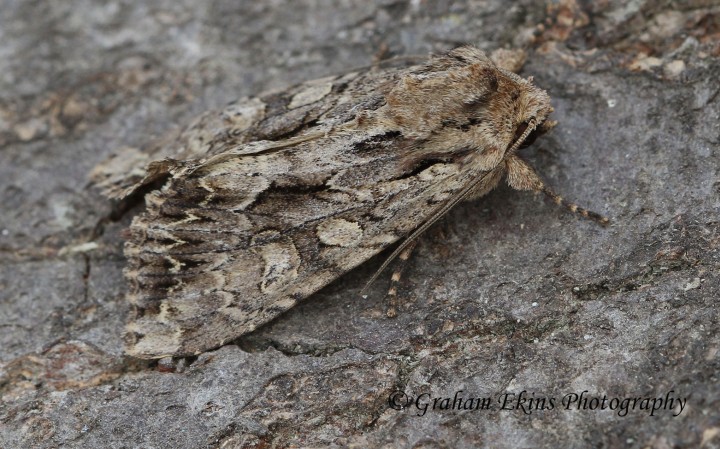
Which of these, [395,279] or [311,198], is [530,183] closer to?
[395,279]

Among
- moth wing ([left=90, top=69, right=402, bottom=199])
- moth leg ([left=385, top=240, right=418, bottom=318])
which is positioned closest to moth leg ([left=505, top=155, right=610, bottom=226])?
moth leg ([left=385, top=240, right=418, bottom=318])

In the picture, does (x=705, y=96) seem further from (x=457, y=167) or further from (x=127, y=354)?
(x=127, y=354)

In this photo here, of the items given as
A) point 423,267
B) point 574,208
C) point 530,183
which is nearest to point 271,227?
point 423,267

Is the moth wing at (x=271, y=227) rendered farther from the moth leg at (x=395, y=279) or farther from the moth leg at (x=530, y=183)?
the moth leg at (x=530, y=183)

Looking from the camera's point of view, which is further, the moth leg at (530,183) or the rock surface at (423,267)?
the moth leg at (530,183)

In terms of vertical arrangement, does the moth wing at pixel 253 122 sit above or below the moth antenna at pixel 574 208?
above

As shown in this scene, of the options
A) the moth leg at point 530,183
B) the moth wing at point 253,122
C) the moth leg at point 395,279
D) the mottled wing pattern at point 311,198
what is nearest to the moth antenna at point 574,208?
the moth leg at point 530,183

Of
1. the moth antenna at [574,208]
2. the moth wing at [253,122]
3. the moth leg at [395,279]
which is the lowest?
the moth leg at [395,279]
